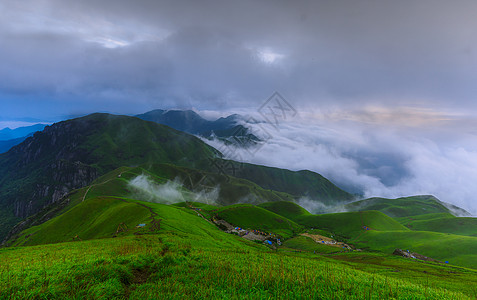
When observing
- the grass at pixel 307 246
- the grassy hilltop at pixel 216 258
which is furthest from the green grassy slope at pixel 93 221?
the grass at pixel 307 246

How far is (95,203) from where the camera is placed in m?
96.7

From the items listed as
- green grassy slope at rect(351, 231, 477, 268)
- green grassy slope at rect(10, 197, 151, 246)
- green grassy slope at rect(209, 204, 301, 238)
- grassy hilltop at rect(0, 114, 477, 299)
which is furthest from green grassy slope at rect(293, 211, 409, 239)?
green grassy slope at rect(10, 197, 151, 246)

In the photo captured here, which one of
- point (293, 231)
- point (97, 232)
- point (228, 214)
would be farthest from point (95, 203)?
point (293, 231)

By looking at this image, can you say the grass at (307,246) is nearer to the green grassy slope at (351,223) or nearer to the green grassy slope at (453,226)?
the green grassy slope at (351,223)

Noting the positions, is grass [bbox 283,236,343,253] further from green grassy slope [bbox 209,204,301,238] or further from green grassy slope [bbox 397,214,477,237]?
green grassy slope [bbox 397,214,477,237]

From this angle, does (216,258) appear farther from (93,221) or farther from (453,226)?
(453,226)

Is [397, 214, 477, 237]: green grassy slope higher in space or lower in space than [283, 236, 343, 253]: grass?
higher

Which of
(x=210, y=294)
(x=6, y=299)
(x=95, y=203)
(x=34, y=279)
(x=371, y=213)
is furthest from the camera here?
(x=371, y=213)

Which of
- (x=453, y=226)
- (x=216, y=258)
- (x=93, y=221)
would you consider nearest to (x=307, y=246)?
(x=93, y=221)

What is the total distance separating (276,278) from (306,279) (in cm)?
179

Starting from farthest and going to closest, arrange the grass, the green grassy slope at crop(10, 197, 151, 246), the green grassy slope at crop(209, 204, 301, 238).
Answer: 1. the green grassy slope at crop(209, 204, 301, 238)
2. the grass
3. the green grassy slope at crop(10, 197, 151, 246)

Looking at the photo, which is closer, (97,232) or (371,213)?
(97,232)

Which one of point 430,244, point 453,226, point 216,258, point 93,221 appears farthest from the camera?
point 453,226

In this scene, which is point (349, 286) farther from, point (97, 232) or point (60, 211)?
point (60, 211)
